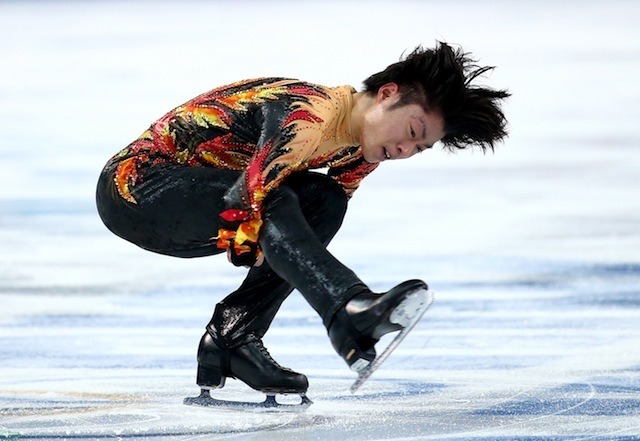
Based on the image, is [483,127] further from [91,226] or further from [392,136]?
[91,226]

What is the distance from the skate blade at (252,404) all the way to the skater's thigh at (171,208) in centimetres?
42

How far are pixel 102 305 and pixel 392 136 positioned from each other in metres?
2.10

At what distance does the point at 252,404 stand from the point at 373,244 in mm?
2353

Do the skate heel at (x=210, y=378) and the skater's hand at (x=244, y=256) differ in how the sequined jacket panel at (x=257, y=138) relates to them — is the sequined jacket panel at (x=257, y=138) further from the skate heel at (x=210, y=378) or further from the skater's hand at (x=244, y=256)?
the skate heel at (x=210, y=378)

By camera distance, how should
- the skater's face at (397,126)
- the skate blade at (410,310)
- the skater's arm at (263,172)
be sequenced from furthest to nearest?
1. the skater's face at (397,126)
2. the skater's arm at (263,172)
3. the skate blade at (410,310)

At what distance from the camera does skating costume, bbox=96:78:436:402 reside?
3.07 m

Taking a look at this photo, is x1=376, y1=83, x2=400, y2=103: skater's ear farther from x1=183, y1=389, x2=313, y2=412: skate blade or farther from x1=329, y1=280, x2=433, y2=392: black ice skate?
x1=183, y1=389, x2=313, y2=412: skate blade

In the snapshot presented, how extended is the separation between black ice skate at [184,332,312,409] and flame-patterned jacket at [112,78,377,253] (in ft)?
1.82

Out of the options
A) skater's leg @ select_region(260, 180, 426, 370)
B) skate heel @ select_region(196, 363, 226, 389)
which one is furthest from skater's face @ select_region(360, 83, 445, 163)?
skate heel @ select_region(196, 363, 226, 389)

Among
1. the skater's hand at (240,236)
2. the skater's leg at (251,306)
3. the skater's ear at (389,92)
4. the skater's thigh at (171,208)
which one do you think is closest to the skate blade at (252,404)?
the skater's leg at (251,306)

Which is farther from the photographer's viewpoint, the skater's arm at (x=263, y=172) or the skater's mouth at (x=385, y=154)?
the skater's mouth at (x=385, y=154)

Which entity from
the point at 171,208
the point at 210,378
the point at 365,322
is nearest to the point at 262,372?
the point at 210,378

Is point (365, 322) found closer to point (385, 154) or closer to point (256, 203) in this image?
point (256, 203)

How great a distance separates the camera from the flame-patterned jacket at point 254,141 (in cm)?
321
